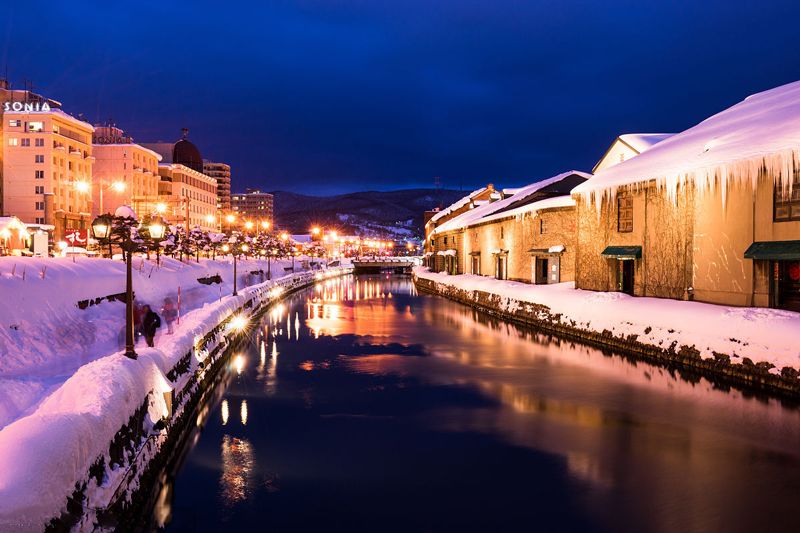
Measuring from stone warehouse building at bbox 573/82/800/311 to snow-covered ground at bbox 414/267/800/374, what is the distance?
5.29 feet

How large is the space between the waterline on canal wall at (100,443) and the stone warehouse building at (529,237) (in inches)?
1112

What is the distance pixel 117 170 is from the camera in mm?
97938

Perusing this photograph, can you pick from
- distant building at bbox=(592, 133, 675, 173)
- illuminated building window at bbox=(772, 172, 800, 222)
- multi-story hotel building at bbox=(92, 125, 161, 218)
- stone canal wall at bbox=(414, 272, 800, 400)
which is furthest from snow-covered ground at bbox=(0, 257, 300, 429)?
multi-story hotel building at bbox=(92, 125, 161, 218)

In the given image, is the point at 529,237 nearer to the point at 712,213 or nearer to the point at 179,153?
the point at 712,213

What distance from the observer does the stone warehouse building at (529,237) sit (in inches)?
1484

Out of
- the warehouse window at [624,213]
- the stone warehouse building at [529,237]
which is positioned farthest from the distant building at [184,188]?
the warehouse window at [624,213]

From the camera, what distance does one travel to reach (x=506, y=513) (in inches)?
335

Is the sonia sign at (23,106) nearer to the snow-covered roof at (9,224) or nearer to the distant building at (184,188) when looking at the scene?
the distant building at (184,188)

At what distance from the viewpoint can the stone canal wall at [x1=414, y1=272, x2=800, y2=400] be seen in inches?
605

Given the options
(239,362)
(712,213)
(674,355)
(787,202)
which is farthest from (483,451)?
(712,213)

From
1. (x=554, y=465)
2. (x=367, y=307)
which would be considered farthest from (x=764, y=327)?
(x=367, y=307)

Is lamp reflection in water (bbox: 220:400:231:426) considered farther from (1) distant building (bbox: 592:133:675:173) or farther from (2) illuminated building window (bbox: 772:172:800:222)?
(1) distant building (bbox: 592:133:675:173)

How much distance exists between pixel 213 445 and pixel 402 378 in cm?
749

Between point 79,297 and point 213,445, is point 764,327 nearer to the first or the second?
point 213,445
